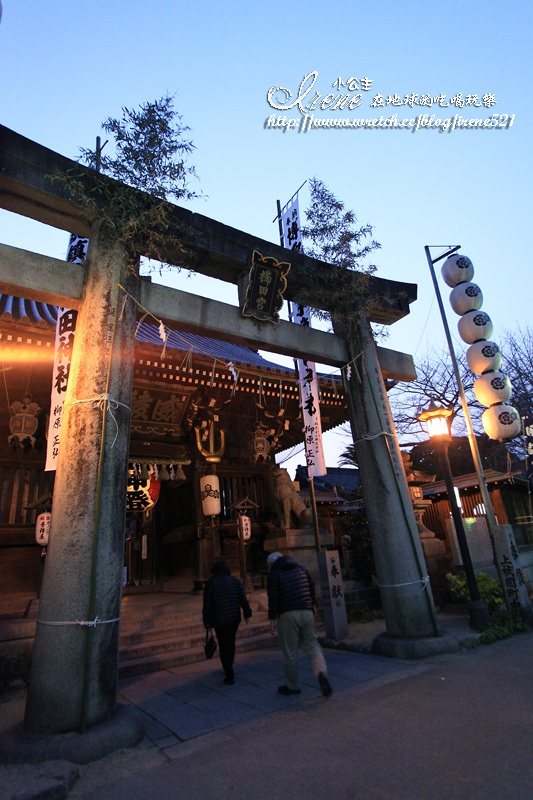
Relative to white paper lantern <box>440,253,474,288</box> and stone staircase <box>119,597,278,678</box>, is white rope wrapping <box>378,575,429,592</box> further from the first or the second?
white paper lantern <box>440,253,474,288</box>

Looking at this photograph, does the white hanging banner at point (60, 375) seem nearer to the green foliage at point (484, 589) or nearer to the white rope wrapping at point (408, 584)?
the white rope wrapping at point (408, 584)

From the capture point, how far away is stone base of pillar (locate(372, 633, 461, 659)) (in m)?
5.71

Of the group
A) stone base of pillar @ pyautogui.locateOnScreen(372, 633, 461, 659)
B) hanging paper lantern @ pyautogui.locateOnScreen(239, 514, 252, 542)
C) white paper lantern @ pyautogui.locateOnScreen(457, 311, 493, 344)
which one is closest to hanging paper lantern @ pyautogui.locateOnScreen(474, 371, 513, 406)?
white paper lantern @ pyautogui.locateOnScreen(457, 311, 493, 344)

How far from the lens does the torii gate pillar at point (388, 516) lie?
5.95 m

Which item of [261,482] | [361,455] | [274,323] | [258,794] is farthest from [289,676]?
[261,482]

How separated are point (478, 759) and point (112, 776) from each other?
105 inches

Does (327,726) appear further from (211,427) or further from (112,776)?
(211,427)

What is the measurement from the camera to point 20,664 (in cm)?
583

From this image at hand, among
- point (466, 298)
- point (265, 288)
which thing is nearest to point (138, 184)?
point (265, 288)

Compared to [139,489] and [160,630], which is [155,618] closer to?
[160,630]

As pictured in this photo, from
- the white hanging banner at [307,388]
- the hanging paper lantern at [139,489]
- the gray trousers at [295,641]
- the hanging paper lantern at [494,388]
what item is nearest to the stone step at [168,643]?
the gray trousers at [295,641]

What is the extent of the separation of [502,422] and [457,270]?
398cm

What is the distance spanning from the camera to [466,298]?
1049 cm

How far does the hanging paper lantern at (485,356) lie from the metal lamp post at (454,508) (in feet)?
6.64
